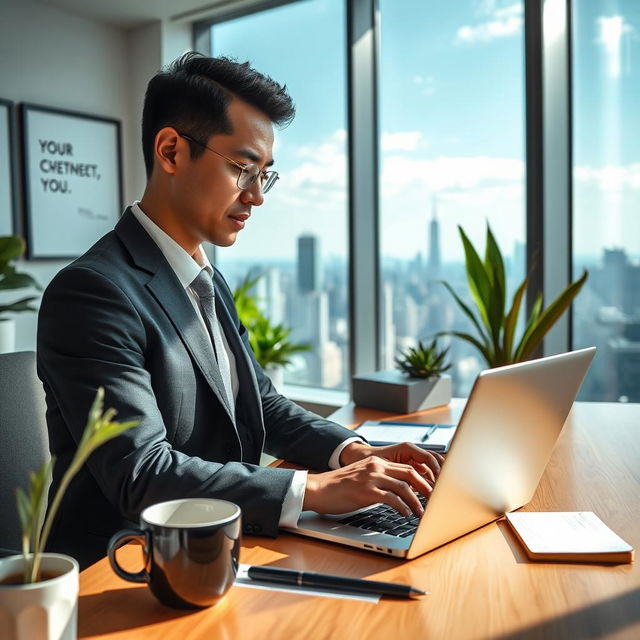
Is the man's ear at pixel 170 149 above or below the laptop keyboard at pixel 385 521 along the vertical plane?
above

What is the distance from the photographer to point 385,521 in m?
1.02

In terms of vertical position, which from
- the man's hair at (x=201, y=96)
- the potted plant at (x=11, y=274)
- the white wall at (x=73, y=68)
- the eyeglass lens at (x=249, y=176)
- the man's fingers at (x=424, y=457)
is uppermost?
the white wall at (x=73, y=68)

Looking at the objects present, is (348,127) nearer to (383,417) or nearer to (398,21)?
(398,21)

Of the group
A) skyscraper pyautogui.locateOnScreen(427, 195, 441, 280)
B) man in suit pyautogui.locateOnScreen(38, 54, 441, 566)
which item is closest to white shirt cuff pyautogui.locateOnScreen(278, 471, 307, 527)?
man in suit pyautogui.locateOnScreen(38, 54, 441, 566)

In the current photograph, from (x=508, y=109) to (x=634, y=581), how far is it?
2.28 m

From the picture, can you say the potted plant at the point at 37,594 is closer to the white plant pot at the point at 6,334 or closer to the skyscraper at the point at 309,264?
the white plant pot at the point at 6,334

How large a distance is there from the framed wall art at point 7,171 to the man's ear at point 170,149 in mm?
2094

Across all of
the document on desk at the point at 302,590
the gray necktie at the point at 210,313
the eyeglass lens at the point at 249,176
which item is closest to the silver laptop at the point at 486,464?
the document on desk at the point at 302,590

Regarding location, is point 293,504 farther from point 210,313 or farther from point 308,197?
point 308,197

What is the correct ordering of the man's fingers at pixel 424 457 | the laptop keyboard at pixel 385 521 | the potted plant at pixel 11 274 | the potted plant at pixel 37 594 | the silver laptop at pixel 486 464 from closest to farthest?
the potted plant at pixel 37 594, the silver laptop at pixel 486 464, the laptop keyboard at pixel 385 521, the man's fingers at pixel 424 457, the potted plant at pixel 11 274

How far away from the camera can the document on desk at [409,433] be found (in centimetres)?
148

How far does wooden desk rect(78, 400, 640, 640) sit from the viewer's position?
0.72 m

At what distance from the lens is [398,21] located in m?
3.06

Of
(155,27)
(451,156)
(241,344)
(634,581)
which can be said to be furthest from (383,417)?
(155,27)
